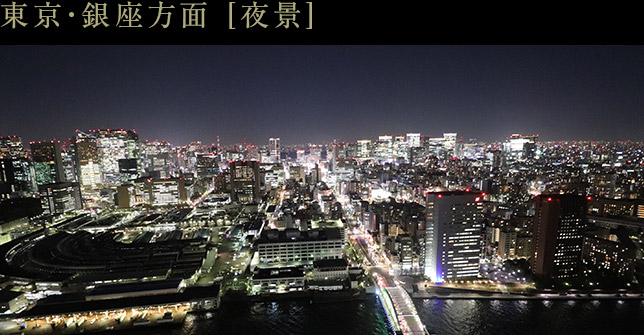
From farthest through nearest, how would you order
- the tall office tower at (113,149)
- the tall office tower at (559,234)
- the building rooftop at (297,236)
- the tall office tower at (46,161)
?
the tall office tower at (113,149), the tall office tower at (46,161), the building rooftop at (297,236), the tall office tower at (559,234)

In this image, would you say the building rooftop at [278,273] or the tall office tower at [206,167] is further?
the tall office tower at [206,167]

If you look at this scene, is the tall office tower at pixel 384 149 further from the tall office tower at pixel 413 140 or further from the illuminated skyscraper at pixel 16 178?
the illuminated skyscraper at pixel 16 178

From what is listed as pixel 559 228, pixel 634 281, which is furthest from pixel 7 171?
pixel 634 281

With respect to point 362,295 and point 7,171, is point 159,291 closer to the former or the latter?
point 362,295

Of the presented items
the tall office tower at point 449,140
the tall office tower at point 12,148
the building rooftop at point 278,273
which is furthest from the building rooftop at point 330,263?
the tall office tower at point 449,140

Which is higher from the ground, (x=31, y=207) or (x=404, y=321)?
(x=31, y=207)

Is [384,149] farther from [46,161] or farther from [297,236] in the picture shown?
[46,161]

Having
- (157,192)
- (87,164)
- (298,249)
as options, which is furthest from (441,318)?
(87,164)
